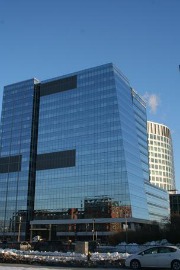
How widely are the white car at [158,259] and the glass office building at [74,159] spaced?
8997 centimetres

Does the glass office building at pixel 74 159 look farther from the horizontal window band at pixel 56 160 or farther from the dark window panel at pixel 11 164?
the horizontal window band at pixel 56 160

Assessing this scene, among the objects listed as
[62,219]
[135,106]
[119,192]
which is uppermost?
[135,106]

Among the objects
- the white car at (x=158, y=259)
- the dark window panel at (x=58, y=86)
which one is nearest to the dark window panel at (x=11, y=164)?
the dark window panel at (x=58, y=86)

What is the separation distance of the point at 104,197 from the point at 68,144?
83.0 feet

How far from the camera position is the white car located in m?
27.9

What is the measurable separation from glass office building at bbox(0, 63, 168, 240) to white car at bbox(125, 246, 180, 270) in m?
90.0

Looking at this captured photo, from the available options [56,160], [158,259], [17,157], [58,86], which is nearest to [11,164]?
[17,157]

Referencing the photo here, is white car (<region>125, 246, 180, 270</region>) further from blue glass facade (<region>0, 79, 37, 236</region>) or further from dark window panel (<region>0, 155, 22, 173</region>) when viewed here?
dark window panel (<region>0, 155, 22, 173</region>)

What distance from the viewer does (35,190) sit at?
477 feet

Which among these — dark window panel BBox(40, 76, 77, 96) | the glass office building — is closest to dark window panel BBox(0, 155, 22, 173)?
the glass office building

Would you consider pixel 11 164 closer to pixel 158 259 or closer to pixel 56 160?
pixel 56 160

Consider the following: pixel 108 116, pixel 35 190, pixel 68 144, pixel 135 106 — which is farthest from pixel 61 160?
pixel 135 106

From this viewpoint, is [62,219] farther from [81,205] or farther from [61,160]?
[61,160]

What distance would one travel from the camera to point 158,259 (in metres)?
28.3
